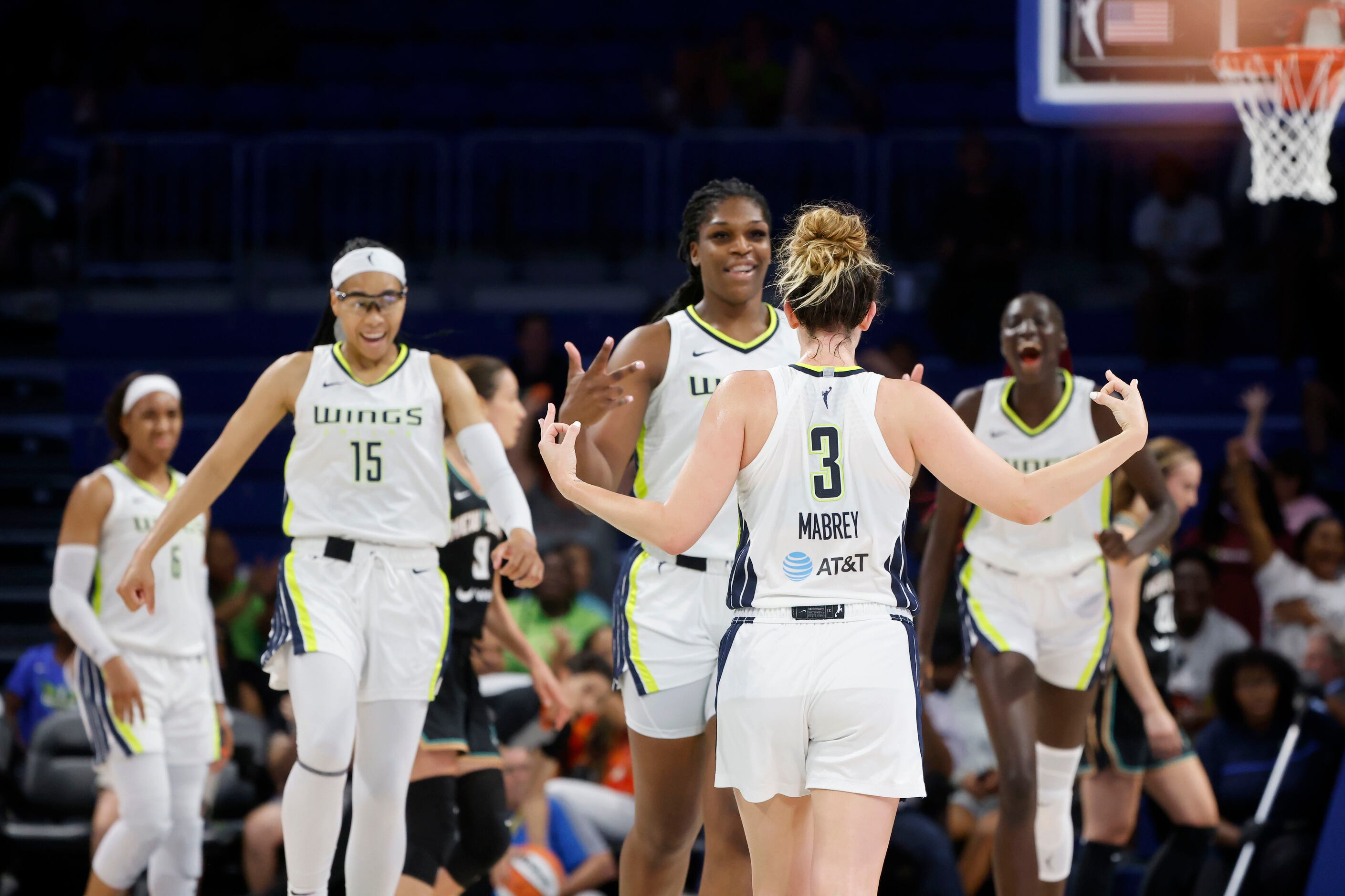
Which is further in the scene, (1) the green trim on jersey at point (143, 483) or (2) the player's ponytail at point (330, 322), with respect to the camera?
(1) the green trim on jersey at point (143, 483)

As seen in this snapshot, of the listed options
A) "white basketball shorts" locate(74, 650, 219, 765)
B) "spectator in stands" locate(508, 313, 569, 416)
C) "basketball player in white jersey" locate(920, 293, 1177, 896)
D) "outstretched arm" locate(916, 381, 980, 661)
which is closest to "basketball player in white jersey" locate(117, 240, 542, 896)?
"white basketball shorts" locate(74, 650, 219, 765)

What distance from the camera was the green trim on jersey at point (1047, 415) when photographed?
232 inches

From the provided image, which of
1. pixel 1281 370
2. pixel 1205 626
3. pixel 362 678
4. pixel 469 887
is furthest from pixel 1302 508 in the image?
pixel 362 678

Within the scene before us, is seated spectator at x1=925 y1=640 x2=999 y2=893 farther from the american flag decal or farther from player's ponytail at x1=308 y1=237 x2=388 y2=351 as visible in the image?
player's ponytail at x1=308 y1=237 x2=388 y2=351

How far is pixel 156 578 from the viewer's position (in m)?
6.28

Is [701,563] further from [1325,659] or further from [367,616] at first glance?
[1325,659]

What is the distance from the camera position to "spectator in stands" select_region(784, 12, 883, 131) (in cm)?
1309

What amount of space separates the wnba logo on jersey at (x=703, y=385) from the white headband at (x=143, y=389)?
2519 mm

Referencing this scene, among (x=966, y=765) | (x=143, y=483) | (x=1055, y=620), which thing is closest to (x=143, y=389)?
(x=143, y=483)

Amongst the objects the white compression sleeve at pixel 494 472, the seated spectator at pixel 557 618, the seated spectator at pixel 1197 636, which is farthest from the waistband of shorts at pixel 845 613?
the seated spectator at pixel 1197 636

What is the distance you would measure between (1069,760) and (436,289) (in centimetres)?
850

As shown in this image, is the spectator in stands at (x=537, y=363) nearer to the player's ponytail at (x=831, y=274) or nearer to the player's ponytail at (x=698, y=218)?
the player's ponytail at (x=698, y=218)

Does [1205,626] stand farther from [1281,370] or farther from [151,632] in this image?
[151,632]

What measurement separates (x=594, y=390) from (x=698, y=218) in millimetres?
916
